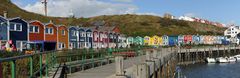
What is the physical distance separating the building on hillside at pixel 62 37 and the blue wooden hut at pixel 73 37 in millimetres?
1755

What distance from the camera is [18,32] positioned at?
181 ft

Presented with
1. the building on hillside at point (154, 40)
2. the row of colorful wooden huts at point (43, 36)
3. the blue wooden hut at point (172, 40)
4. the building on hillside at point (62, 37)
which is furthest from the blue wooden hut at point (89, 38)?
the blue wooden hut at point (172, 40)

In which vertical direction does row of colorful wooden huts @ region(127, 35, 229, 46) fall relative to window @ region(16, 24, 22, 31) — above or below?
below

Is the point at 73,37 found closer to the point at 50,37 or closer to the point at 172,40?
the point at 50,37

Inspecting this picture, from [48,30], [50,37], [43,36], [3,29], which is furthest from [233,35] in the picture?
[3,29]

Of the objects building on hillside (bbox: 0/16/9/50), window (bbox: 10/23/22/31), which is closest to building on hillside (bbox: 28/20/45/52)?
window (bbox: 10/23/22/31)

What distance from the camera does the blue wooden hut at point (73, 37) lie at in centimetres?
7312

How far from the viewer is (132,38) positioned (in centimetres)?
12550

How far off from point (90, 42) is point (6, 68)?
6948 cm

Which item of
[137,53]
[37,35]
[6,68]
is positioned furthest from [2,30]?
[6,68]

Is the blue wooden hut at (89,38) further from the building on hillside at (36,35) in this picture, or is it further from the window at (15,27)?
the window at (15,27)

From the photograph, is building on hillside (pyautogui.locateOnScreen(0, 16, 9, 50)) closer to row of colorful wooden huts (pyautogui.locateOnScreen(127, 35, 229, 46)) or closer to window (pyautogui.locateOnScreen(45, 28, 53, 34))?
window (pyautogui.locateOnScreen(45, 28, 53, 34))

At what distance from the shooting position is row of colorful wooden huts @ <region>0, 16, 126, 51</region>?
171ft

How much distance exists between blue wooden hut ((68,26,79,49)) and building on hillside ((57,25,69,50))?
175 cm
